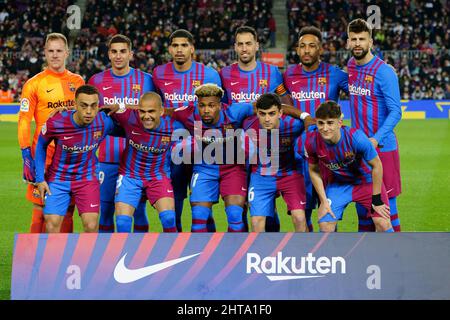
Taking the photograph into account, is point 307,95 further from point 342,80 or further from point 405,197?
point 405,197

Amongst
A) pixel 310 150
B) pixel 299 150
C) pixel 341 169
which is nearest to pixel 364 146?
pixel 341 169

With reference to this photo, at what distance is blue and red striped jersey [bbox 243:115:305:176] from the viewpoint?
21.6ft

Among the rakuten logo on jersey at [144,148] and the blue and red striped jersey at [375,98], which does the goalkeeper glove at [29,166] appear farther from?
the blue and red striped jersey at [375,98]

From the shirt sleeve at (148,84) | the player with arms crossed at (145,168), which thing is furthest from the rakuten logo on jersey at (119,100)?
the player with arms crossed at (145,168)

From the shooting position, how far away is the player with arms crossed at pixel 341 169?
6.10m

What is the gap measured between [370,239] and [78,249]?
6.24 ft

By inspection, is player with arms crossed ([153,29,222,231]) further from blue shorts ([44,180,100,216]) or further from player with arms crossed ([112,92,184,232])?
blue shorts ([44,180,100,216])

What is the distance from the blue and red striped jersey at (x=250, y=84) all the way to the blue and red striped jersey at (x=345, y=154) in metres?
0.76

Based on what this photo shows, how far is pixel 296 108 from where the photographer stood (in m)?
6.70

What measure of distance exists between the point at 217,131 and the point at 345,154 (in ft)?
3.65

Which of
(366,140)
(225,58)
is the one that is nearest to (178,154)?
(366,140)

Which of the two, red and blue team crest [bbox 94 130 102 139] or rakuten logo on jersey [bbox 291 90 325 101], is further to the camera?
rakuten logo on jersey [bbox 291 90 325 101]

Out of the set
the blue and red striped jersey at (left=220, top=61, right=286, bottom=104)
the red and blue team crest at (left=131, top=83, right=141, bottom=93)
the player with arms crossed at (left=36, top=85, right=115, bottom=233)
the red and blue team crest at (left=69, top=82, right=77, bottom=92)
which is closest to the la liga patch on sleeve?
the red and blue team crest at (left=69, top=82, right=77, bottom=92)
